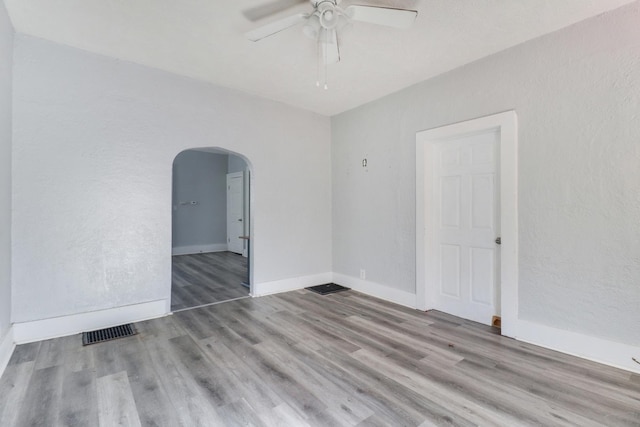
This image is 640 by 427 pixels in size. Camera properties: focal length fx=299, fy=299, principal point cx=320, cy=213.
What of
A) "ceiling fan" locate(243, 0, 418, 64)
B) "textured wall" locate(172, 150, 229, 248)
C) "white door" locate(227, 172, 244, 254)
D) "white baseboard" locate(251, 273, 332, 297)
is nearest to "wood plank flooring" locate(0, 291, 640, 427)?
"white baseboard" locate(251, 273, 332, 297)

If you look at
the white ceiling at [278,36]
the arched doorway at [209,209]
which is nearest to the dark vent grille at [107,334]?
the white ceiling at [278,36]

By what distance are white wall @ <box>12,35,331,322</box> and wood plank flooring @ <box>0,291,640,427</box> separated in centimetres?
52

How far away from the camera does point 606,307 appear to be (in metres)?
2.30

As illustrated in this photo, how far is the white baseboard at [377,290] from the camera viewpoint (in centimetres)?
369

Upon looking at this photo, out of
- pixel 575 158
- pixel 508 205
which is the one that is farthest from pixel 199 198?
pixel 575 158

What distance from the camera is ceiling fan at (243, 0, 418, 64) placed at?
198cm

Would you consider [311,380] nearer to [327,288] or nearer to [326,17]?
[327,288]

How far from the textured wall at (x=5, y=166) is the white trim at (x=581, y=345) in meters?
4.29

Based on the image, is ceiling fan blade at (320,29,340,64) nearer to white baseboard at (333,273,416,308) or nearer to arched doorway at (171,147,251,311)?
white baseboard at (333,273,416,308)

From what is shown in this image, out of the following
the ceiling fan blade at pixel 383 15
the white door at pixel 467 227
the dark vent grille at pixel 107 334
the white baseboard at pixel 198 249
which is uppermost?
the ceiling fan blade at pixel 383 15

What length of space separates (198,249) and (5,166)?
227 inches

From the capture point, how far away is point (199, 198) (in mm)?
8047

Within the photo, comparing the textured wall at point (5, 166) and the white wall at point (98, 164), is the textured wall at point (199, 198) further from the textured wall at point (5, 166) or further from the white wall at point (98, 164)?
the textured wall at point (5, 166)

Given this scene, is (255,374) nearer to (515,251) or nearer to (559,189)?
(515,251)
